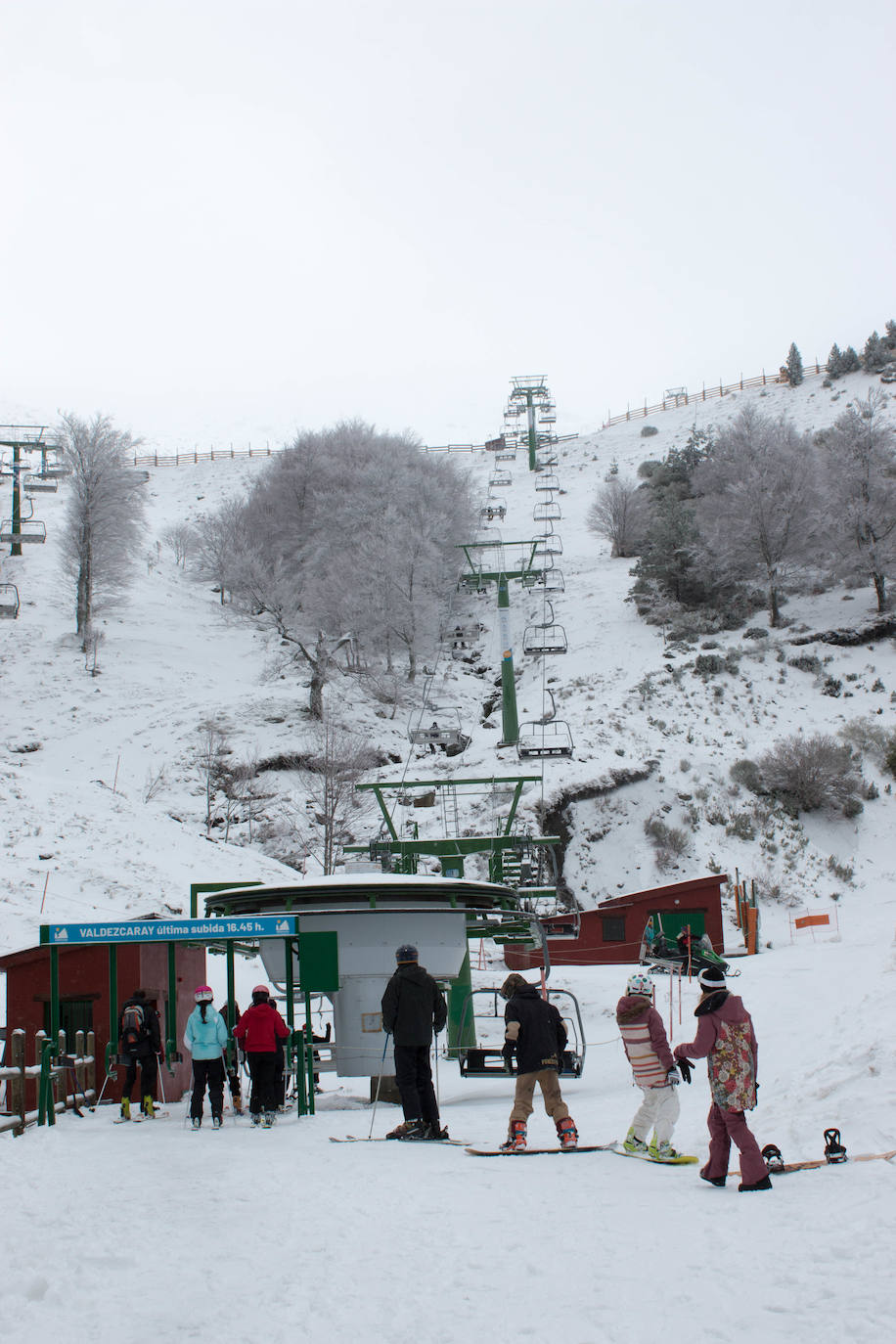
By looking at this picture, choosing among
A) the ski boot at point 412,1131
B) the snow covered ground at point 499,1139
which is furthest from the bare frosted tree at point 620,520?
the ski boot at point 412,1131

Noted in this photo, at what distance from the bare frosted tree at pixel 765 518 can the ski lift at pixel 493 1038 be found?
101 feet

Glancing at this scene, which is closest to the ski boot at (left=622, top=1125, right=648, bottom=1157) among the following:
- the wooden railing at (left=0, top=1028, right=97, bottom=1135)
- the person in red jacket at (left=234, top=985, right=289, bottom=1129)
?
the person in red jacket at (left=234, top=985, right=289, bottom=1129)

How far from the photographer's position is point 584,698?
4500 centimetres

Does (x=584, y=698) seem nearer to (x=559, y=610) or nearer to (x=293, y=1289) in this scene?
(x=559, y=610)

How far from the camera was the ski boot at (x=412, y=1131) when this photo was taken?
31.5ft

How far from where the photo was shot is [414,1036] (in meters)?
9.56

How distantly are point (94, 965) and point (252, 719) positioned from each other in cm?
2925

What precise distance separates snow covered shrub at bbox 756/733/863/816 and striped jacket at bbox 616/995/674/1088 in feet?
97.9

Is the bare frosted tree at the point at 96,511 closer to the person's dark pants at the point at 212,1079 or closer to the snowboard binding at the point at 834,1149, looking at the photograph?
the person's dark pants at the point at 212,1079

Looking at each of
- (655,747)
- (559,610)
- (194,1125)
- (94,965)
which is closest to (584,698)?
(655,747)

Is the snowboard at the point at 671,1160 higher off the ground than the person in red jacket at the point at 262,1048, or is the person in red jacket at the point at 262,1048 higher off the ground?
the person in red jacket at the point at 262,1048

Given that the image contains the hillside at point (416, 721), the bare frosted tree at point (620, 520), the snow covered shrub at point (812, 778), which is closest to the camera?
the hillside at point (416, 721)

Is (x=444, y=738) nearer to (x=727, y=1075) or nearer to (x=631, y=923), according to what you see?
(x=631, y=923)

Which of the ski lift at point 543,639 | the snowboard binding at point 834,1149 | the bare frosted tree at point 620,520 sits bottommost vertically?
the snowboard binding at point 834,1149
